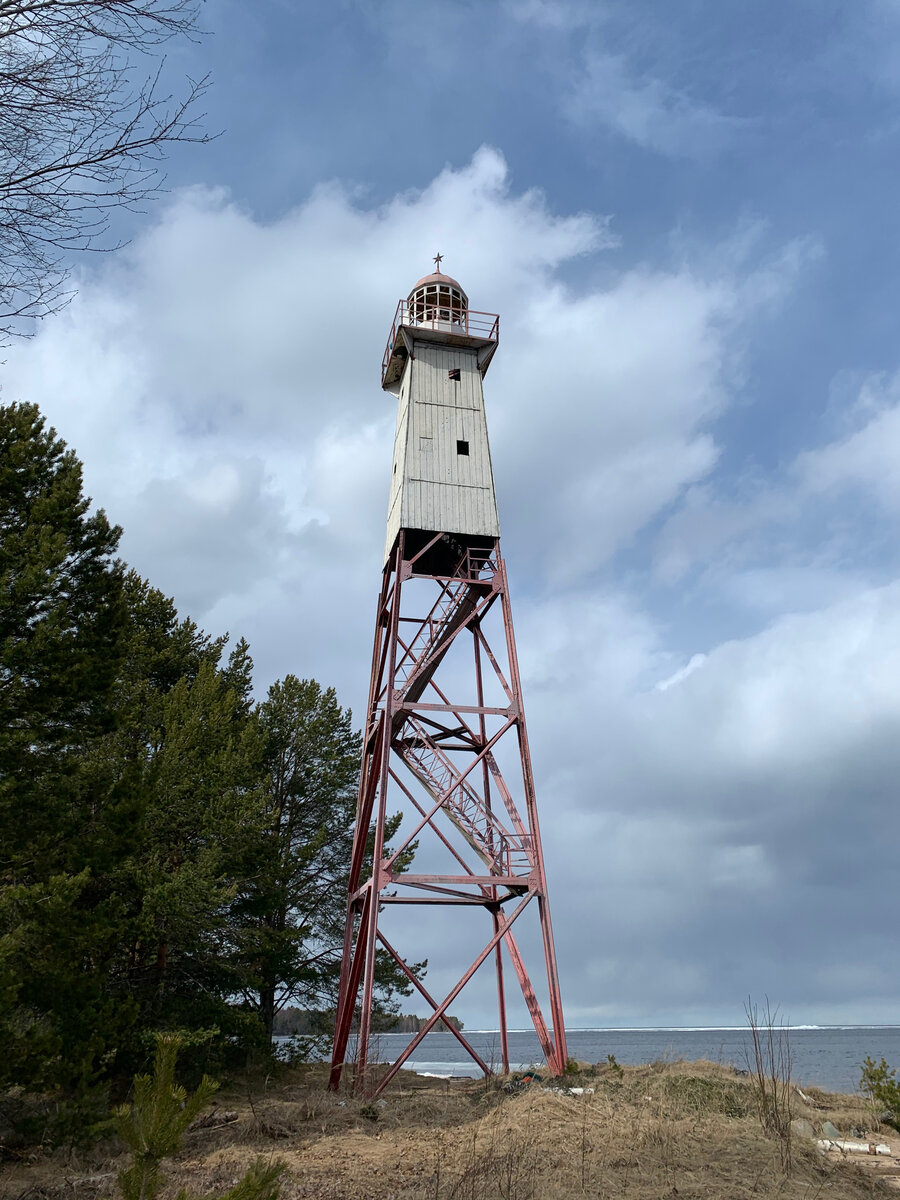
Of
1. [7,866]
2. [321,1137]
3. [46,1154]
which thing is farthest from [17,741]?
[321,1137]

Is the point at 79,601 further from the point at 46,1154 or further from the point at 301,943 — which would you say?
the point at 301,943

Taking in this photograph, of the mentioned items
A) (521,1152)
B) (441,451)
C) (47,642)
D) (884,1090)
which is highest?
(441,451)

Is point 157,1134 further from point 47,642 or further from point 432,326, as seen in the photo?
point 432,326

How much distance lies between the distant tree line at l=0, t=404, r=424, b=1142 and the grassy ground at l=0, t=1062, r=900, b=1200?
1.78 meters

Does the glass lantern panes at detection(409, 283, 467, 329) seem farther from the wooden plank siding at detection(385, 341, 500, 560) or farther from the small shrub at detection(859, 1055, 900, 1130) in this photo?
the small shrub at detection(859, 1055, 900, 1130)

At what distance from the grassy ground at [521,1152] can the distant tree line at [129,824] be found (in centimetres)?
178

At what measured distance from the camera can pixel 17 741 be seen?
13.7 meters

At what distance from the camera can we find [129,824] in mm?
14875

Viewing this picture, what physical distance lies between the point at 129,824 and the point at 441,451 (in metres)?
11.1

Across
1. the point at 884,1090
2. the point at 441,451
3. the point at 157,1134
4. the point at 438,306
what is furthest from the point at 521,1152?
the point at 438,306

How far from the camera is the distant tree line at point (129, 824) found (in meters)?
13.6

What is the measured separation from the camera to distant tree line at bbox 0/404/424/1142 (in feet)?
44.7

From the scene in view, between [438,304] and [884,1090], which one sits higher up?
[438,304]

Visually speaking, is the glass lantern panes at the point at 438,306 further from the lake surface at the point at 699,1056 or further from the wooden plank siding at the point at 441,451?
the lake surface at the point at 699,1056
